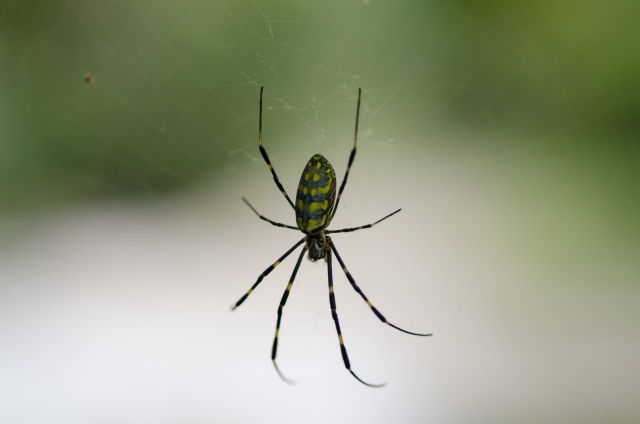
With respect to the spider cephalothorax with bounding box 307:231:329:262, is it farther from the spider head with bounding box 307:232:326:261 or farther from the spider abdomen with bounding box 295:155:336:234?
the spider abdomen with bounding box 295:155:336:234

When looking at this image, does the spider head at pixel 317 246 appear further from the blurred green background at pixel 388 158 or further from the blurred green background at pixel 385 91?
the blurred green background at pixel 385 91

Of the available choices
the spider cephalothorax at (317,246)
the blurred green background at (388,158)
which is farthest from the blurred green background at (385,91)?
the spider cephalothorax at (317,246)

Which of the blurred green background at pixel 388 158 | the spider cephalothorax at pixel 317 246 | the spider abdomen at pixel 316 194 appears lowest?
the spider abdomen at pixel 316 194

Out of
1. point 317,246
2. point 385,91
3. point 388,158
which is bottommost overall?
point 317,246

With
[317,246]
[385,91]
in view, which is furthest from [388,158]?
[317,246]

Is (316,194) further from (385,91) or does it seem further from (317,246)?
(385,91)

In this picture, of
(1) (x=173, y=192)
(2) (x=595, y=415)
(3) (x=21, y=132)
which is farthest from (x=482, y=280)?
(3) (x=21, y=132)
